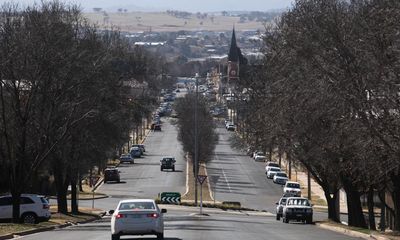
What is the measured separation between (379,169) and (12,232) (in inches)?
562

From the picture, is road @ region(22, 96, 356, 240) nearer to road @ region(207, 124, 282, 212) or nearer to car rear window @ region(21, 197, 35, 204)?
road @ region(207, 124, 282, 212)

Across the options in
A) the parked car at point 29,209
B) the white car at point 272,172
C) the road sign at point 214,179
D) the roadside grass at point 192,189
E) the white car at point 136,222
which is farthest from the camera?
the white car at point 272,172

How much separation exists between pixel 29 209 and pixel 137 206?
674 inches

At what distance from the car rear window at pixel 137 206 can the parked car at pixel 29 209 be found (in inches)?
656

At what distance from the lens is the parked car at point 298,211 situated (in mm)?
50469

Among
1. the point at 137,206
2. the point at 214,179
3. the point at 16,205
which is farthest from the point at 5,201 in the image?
the point at 214,179

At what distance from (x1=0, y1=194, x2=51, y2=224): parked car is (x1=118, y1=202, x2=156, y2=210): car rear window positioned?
656 inches

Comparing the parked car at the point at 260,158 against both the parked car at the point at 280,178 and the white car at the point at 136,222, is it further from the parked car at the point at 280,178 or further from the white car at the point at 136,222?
the white car at the point at 136,222

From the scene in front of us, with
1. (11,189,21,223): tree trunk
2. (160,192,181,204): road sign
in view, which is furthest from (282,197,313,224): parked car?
(160,192,181,204): road sign

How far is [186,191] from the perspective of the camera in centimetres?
8444

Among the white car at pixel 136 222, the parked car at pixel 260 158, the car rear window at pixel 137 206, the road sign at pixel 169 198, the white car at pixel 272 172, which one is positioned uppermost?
the car rear window at pixel 137 206

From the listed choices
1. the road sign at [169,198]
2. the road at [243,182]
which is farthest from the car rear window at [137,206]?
the road at [243,182]

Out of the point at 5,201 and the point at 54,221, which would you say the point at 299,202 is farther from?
the point at 5,201

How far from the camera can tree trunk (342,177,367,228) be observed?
46.9m
